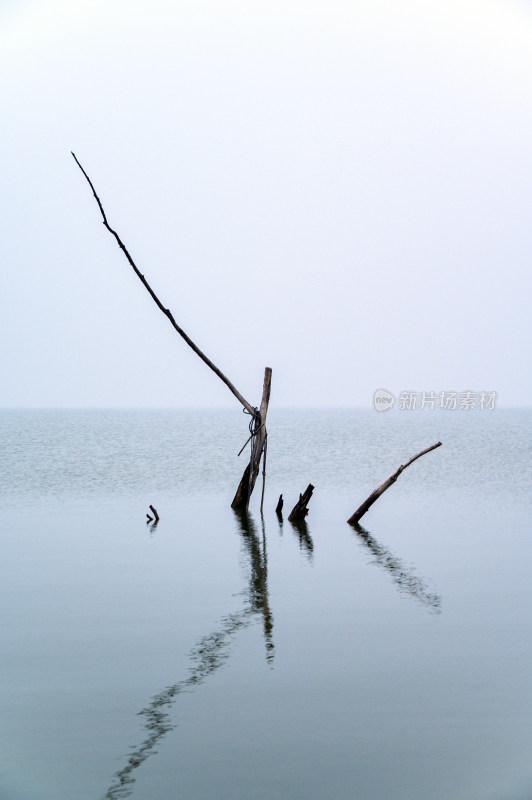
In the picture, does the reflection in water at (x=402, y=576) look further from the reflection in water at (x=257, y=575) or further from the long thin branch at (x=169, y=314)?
the long thin branch at (x=169, y=314)

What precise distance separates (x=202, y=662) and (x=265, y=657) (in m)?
0.74

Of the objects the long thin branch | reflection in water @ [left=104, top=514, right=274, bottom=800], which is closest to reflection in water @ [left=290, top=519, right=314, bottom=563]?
reflection in water @ [left=104, top=514, right=274, bottom=800]

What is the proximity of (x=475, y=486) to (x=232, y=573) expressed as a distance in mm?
16415

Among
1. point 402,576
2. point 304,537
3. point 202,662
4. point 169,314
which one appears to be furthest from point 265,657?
point 169,314

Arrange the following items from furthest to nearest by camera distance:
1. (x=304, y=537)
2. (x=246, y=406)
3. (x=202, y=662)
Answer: (x=246, y=406) < (x=304, y=537) < (x=202, y=662)

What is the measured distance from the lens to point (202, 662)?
9398mm

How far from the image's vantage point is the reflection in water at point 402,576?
12.5 metres

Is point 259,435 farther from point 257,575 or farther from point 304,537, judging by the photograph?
point 257,575

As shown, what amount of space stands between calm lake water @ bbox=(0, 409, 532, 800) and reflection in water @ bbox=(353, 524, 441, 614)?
41mm

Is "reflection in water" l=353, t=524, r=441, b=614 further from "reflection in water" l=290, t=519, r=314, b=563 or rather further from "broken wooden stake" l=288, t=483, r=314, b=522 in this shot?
"broken wooden stake" l=288, t=483, r=314, b=522

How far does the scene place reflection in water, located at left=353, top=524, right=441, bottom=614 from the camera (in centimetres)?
1247

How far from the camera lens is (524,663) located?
30.3 feet

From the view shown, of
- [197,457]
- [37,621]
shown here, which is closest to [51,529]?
[37,621]

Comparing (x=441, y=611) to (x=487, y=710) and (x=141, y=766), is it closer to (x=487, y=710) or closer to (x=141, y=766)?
(x=487, y=710)
